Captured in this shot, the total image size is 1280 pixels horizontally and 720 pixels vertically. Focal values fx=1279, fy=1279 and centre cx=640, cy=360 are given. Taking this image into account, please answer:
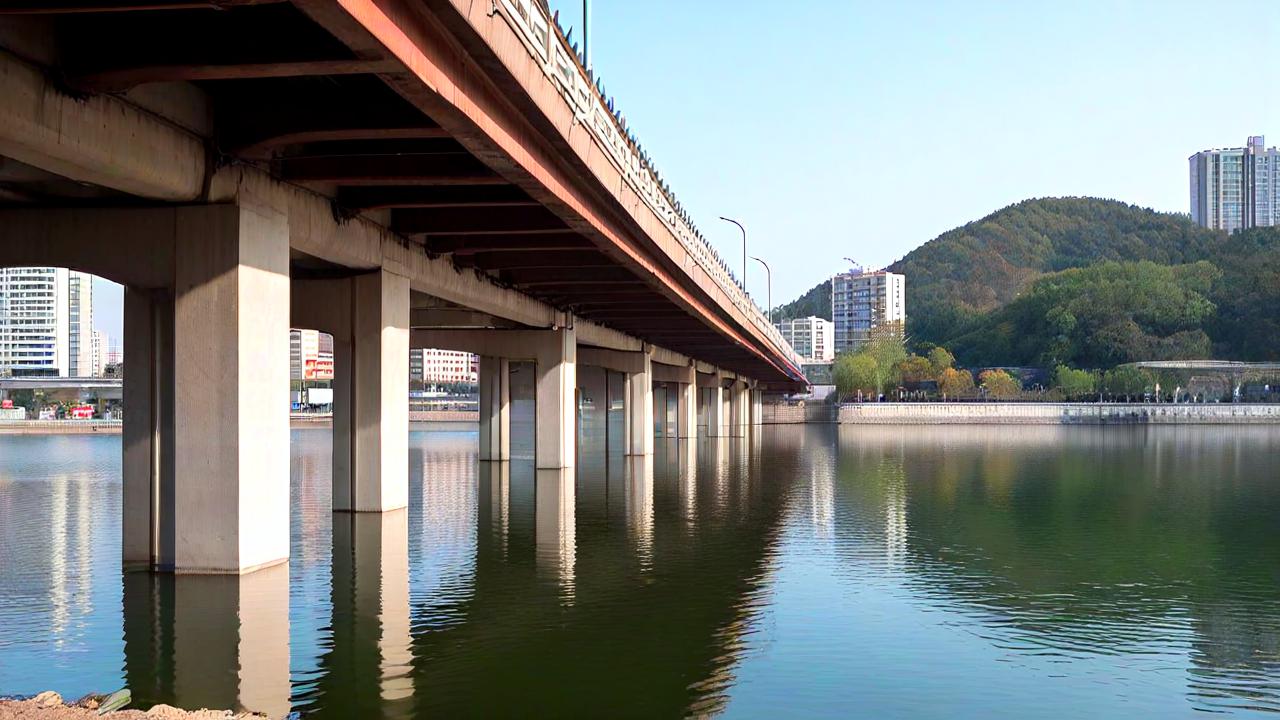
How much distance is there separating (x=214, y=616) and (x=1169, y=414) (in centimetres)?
16352

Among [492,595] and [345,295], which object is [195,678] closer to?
[492,595]

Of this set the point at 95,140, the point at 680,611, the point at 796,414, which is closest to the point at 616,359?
the point at 680,611

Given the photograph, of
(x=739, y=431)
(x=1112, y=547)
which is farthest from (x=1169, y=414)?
(x=1112, y=547)

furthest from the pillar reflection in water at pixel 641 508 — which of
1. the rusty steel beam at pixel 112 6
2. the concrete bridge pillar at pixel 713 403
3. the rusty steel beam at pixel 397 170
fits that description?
the concrete bridge pillar at pixel 713 403

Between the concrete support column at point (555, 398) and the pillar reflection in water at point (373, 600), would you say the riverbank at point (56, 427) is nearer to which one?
the concrete support column at point (555, 398)

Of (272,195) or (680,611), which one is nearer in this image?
(680,611)

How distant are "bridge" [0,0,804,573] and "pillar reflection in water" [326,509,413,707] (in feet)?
5.46

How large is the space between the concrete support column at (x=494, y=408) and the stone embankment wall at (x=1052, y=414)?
11010cm

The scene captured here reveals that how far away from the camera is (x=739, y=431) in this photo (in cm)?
11538

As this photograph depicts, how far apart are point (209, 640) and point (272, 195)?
9.32 meters

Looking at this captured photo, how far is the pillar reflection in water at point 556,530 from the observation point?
23678 millimetres

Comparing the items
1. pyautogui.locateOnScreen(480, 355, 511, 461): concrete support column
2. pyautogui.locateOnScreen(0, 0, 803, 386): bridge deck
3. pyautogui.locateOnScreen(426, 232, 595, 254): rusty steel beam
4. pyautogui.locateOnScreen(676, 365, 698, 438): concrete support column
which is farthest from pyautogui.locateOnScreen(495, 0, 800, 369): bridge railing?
pyautogui.locateOnScreen(676, 365, 698, 438): concrete support column

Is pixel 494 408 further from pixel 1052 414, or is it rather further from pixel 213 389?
pixel 1052 414

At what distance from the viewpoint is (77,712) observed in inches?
478
